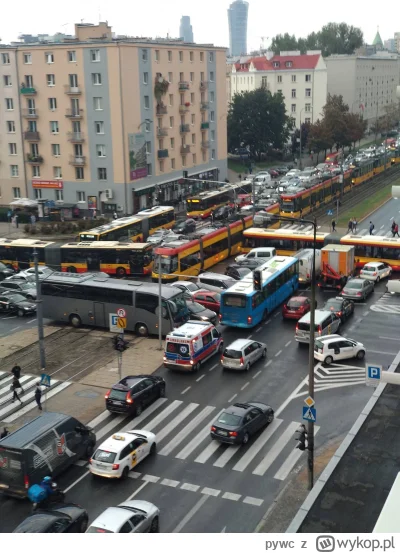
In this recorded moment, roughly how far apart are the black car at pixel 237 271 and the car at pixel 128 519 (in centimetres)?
2702

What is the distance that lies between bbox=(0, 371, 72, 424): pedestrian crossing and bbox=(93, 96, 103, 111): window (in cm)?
4378

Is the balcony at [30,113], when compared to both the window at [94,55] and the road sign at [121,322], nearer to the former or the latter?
the window at [94,55]

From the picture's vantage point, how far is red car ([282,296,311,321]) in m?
40.2

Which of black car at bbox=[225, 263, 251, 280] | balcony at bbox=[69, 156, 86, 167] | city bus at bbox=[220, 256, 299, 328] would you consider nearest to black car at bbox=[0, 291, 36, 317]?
city bus at bbox=[220, 256, 299, 328]

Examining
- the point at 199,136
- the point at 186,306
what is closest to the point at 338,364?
the point at 186,306

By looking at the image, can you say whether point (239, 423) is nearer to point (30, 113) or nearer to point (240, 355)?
point (240, 355)

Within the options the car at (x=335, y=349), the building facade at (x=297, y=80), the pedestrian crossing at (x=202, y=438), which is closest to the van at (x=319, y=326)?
the car at (x=335, y=349)

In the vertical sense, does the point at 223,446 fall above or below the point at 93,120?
below

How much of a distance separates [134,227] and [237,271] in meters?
14.3

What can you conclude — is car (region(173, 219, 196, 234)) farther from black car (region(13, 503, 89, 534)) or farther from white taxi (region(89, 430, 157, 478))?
black car (region(13, 503, 89, 534))

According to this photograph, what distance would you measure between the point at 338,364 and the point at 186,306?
955 centimetres

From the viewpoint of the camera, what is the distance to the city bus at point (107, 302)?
126 feet

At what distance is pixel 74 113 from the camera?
73500 millimetres

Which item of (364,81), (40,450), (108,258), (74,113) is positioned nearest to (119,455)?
(40,450)
